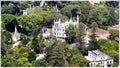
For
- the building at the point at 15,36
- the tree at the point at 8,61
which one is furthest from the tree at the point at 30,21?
the tree at the point at 8,61

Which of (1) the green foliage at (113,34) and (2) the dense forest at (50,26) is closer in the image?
(2) the dense forest at (50,26)

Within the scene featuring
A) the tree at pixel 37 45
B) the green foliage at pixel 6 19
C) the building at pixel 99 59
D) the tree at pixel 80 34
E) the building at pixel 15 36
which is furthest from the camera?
the green foliage at pixel 6 19

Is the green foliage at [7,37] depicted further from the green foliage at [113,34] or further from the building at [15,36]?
the green foliage at [113,34]

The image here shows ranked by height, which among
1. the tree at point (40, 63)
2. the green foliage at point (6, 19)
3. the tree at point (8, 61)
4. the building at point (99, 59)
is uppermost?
the green foliage at point (6, 19)

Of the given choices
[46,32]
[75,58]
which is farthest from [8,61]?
[46,32]

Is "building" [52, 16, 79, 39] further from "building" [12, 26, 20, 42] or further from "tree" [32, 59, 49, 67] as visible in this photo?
"tree" [32, 59, 49, 67]

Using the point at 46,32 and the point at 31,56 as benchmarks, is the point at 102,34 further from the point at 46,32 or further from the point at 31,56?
the point at 31,56
